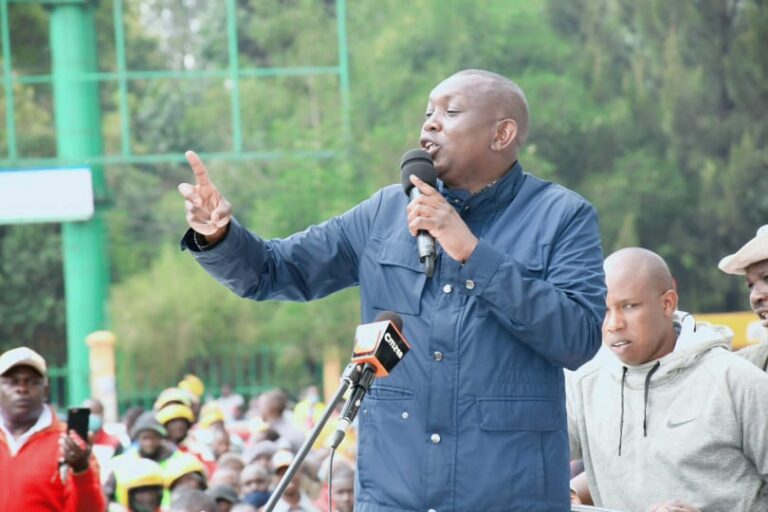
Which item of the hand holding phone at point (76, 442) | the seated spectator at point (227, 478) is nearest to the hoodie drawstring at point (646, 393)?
the hand holding phone at point (76, 442)

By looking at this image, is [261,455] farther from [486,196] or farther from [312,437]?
[312,437]

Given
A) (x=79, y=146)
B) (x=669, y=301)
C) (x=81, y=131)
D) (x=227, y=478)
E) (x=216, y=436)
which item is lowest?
(x=216, y=436)

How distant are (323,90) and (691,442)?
26932 millimetres

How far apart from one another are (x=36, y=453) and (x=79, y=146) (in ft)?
52.2

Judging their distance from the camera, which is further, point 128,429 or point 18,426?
point 128,429

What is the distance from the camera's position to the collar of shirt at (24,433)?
7297 mm

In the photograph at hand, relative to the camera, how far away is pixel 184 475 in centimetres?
980

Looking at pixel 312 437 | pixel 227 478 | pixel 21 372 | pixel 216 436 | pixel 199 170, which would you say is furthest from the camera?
pixel 216 436

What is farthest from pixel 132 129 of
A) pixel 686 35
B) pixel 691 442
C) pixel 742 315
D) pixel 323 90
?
pixel 691 442

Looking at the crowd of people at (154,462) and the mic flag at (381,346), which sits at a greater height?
the mic flag at (381,346)

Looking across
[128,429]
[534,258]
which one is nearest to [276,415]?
[128,429]

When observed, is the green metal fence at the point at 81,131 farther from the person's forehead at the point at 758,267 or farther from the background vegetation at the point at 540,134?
the person's forehead at the point at 758,267

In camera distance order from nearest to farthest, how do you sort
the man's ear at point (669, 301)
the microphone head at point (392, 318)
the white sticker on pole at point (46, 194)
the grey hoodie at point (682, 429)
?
the microphone head at point (392, 318)
the grey hoodie at point (682, 429)
the man's ear at point (669, 301)
the white sticker on pole at point (46, 194)

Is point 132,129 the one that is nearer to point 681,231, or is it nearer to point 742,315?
point 681,231
